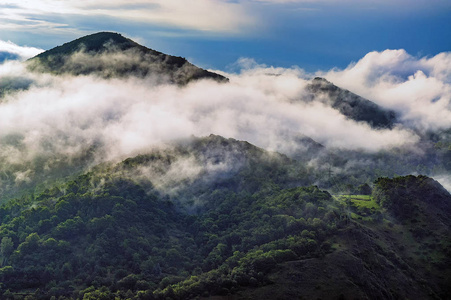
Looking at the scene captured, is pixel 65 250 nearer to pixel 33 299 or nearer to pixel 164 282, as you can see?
pixel 33 299

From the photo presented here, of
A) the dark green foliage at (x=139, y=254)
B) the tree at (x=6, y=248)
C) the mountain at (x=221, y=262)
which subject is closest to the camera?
the mountain at (x=221, y=262)

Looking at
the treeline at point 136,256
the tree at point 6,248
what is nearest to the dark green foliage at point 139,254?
the treeline at point 136,256

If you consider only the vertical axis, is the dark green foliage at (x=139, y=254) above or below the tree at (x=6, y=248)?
above

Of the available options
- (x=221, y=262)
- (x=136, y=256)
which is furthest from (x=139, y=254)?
(x=221, y=262)

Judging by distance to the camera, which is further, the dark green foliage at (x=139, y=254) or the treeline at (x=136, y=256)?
the dark green foliage at (x=139, y=254)

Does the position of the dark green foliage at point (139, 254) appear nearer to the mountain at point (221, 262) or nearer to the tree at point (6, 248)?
A: the mountain at point (221, 262)

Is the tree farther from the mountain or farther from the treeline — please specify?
the mountain

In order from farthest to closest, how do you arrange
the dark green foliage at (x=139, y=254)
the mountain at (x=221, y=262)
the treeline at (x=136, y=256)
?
1. the dark green foliage at (x=139, y=254)
2. the treeline at (x=136, y=256)
3. the mountain at (x=221, y=262)

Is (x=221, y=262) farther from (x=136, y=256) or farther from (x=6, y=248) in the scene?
(x=6, y=248)

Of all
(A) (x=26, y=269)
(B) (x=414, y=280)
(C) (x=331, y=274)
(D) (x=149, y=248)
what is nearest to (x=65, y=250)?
(A) (x=26, y=269)

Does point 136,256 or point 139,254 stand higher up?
point 136,256

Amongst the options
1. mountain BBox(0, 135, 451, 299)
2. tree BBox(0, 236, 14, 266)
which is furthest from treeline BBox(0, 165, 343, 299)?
mountain BBox(0, 135, 451, 299)
